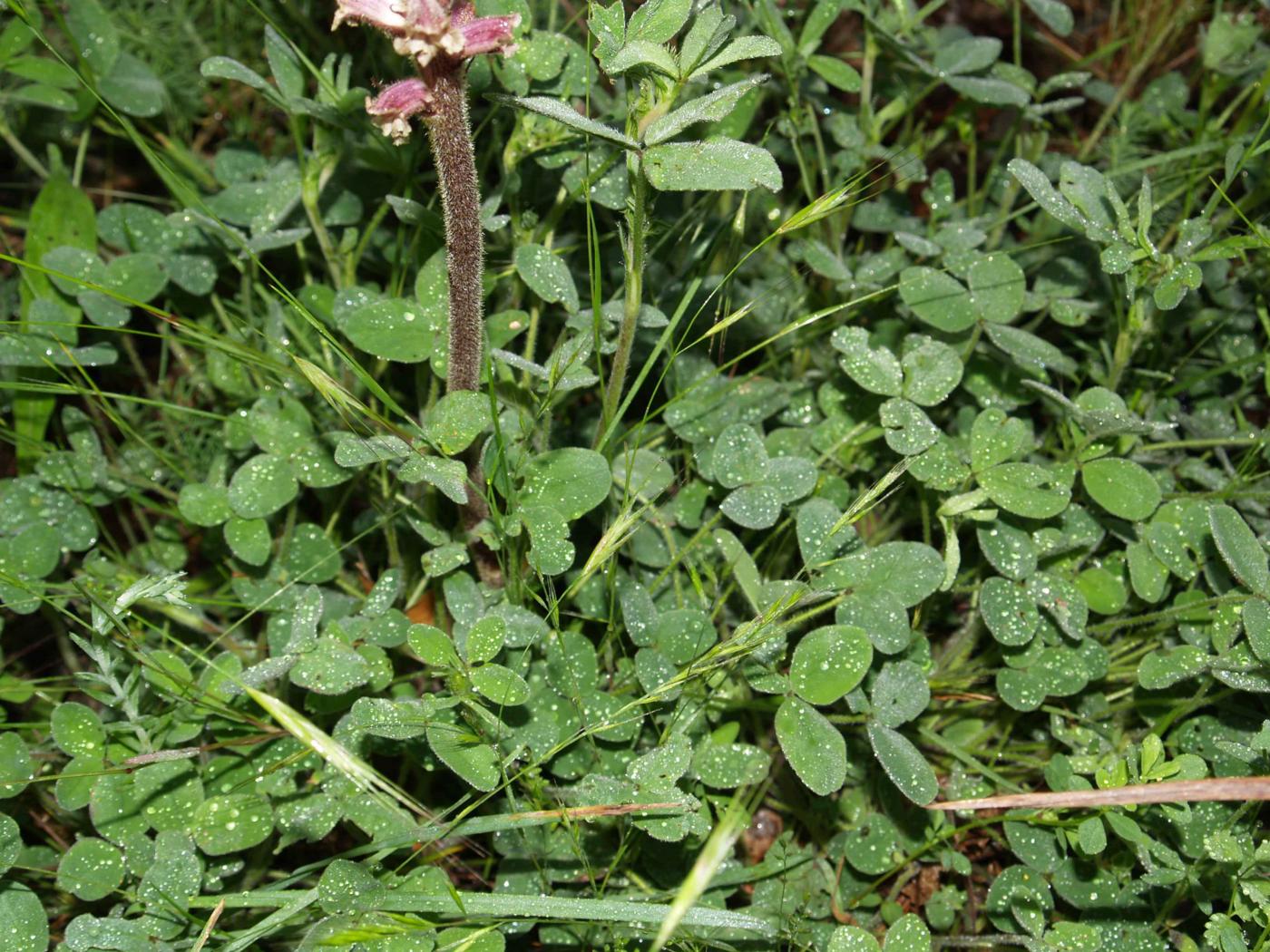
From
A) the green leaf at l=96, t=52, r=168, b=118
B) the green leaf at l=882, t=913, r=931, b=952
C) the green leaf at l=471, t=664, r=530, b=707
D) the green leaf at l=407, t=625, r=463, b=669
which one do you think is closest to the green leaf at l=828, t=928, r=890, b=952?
the green leaf at l=882, t=913, r=931, b=952

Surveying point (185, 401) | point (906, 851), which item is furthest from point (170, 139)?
point (906, 851)

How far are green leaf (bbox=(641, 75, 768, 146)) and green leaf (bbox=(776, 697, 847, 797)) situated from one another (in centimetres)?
101

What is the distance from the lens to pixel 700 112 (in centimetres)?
168

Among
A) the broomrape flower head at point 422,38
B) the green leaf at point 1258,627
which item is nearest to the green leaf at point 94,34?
the broomrape flower head at point 422,38

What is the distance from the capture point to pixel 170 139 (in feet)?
9.02

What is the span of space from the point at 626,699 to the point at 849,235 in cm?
144

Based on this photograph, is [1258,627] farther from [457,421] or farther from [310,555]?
[310,555]

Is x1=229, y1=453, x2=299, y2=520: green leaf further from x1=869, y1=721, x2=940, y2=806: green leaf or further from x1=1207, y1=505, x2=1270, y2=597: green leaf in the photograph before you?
x1=1207, y1=505, x2=1270, y2=597: green leaf

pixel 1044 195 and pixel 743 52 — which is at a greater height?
pixel 743 52

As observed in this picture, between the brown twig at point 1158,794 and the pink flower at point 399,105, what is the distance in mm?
1374

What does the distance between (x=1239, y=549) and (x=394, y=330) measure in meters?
1.68

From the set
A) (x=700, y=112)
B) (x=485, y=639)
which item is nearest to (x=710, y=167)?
(x=700, y=112)

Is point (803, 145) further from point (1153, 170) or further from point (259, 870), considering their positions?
point (259, 870)

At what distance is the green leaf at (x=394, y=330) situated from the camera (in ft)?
6.89
